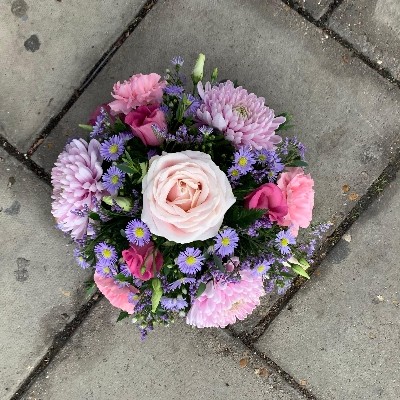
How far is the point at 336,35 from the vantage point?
1.91 m

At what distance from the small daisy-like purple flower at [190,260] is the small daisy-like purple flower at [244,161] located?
24cm

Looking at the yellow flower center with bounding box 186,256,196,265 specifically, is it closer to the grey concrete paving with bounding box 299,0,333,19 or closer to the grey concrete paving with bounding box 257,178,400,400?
the grey concrete paving with bounding box 257,178,400,400

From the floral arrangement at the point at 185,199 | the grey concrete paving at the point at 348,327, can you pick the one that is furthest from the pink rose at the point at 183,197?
the grey concrete paving at the point at 348,327

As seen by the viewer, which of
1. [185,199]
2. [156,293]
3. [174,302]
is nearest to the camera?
[185,199]

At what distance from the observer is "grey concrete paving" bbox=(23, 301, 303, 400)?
6.32 feet

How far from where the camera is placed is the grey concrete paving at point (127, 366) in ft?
6.32

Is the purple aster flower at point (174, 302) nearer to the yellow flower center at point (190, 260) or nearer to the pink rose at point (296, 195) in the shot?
the yellow flower center at point (190, 260)

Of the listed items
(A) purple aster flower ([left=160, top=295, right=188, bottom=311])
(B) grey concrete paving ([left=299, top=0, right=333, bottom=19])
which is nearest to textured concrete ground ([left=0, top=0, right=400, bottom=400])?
(B) grey concrete paving ([left=299, top=0, right=333, bottom=19])

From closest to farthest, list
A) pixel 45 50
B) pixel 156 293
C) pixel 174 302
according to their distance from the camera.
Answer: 1. pixel 156 293
2. pixel 174 302
3. pixel 45 50

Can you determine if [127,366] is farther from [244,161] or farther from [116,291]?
[244,161]

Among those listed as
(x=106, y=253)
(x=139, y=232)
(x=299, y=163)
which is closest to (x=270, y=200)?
(x=299, y=163)

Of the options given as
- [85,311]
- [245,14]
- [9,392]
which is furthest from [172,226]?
[9,392]

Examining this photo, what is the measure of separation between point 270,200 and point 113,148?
1.42 feet

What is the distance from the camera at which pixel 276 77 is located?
6.23 ft
